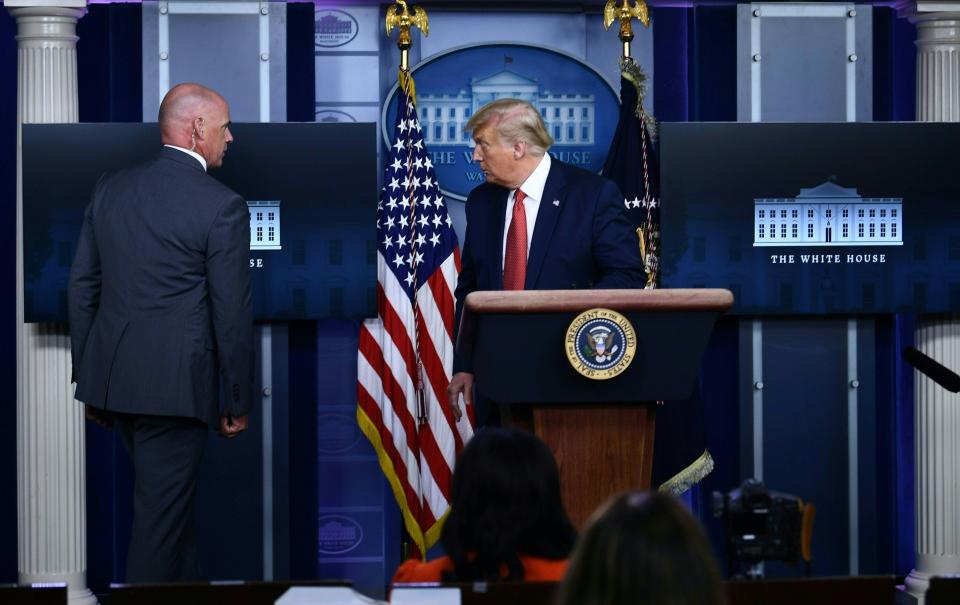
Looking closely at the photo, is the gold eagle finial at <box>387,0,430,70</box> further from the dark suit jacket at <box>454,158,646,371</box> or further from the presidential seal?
the presidential seal

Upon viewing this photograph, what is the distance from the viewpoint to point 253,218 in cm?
524

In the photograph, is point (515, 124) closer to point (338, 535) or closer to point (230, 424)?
point (230, 424)

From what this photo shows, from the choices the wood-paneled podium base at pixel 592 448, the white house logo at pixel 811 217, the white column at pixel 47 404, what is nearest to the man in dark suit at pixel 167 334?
the wood-paneled podium base at pixel 592 448

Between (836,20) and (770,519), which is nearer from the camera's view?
(770,519)

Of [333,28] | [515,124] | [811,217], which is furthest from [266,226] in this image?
[811,217]

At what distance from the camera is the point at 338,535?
567 cm

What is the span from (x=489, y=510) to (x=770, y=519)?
21.1 inches

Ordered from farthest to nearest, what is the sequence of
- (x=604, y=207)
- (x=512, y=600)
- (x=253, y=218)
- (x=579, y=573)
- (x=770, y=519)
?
(x=253, y=218) → (x=604, y=207) → (x=770, y=519) → (x=512, y=600) → (x=579, y=573)

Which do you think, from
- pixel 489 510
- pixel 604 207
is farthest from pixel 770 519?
pixel 604 207

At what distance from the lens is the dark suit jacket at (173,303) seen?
4.02m

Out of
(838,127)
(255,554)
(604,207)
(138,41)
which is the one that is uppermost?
(138,41)

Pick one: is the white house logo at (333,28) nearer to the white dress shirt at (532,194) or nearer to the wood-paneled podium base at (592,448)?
the white dress shirt at (532,194)

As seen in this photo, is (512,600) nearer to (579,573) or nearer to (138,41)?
(579,573)
